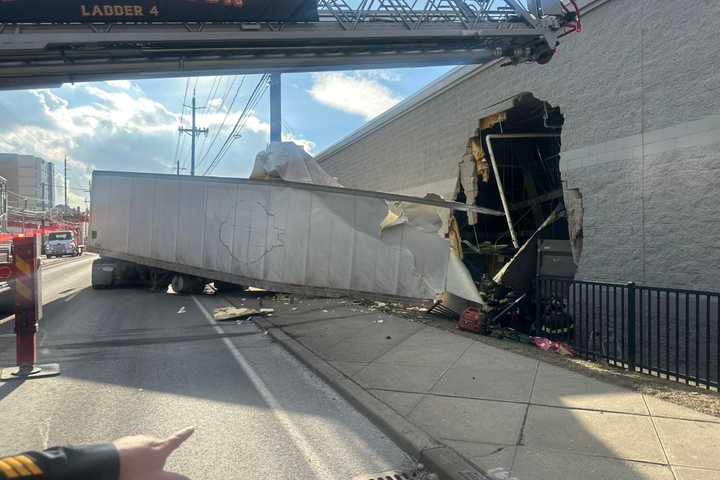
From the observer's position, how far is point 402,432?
4.36 m

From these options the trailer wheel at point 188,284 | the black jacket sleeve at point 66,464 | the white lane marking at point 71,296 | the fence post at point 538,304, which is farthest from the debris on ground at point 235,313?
the black jacket sleeve at point 66,464

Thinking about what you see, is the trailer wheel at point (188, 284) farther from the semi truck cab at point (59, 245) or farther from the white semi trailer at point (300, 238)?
the semi truck cab at point (59, 245)

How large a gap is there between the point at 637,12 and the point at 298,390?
780cm

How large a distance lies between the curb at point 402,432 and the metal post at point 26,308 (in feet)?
11.6

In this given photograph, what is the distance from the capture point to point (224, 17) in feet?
21.6

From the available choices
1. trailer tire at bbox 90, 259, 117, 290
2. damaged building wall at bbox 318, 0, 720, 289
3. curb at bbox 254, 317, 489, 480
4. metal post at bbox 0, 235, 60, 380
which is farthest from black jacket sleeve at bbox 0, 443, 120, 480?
trailer tire at bbox 90, 259, 117, 290

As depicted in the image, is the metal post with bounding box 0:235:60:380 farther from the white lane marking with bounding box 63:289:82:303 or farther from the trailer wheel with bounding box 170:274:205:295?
the trailer wheel with bounding box 170:274:205:295

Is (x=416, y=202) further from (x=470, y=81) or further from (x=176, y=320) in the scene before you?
(x=176, y=320)

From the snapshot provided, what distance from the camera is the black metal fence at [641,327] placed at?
6672 millimetres

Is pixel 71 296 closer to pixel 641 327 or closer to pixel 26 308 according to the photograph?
pixel 26 308

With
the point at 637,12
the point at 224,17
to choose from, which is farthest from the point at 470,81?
the point at 224,17

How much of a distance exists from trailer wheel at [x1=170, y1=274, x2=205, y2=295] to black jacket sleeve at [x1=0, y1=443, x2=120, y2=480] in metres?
13.7

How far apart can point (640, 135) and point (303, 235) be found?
7128 millimetres

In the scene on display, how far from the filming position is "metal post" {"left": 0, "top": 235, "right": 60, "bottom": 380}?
251 inches
